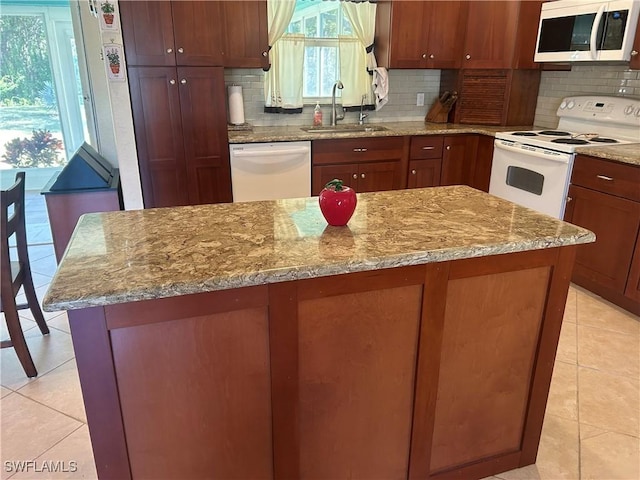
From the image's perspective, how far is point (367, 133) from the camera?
12.8 feet

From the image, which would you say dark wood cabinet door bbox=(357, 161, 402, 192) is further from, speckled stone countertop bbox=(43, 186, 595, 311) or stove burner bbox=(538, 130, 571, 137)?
speckled stone countertop bbox=(43, 186, 595, 311)

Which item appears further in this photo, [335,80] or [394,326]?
[335,80]

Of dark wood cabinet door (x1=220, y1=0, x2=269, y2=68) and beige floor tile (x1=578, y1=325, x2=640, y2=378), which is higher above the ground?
dark wood cabinet door (x1=220, y1=0, x2=269, y2=68)

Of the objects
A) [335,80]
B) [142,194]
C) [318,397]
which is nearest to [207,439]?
[318,397]

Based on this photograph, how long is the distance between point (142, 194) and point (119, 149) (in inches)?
14.2

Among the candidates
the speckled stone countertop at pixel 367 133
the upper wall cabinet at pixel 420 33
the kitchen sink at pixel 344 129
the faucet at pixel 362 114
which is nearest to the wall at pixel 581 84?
the speckled stone countertop at pixel 367 133

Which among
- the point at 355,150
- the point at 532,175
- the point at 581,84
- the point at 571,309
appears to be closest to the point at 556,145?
the point at 532,175

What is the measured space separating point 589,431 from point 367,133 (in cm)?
267

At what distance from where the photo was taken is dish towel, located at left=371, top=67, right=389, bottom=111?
427cm

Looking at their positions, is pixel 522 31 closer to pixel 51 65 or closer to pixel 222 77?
pixel 222 77

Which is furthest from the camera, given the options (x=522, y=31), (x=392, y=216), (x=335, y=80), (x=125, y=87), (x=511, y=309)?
(x=335, y=80)

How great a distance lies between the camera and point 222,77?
3467mm

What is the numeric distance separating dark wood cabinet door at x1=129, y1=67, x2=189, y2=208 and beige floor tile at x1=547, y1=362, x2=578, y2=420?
111 inches
